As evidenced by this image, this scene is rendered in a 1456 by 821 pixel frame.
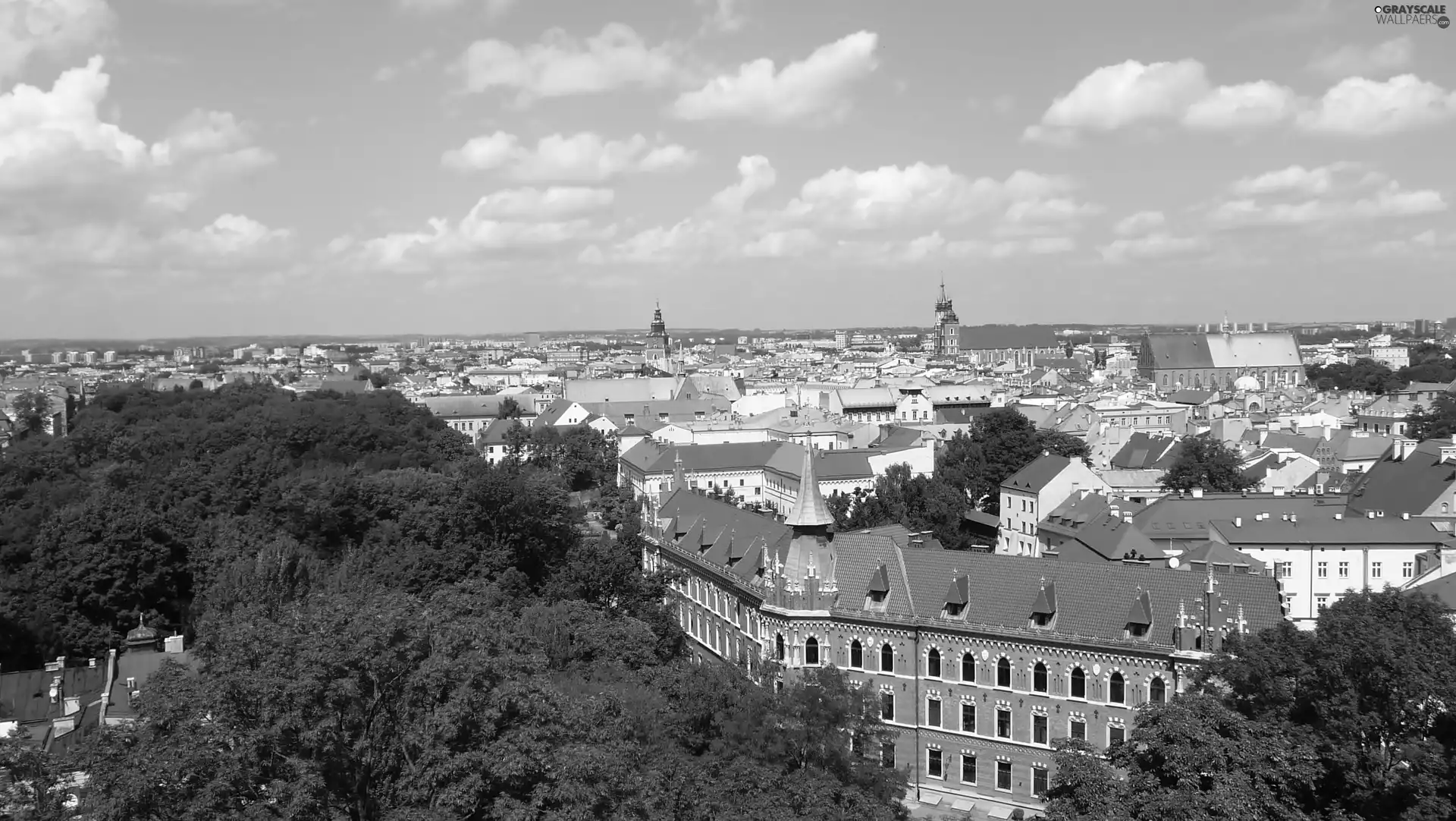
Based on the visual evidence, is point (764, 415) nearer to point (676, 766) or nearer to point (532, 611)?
point (532, 611)

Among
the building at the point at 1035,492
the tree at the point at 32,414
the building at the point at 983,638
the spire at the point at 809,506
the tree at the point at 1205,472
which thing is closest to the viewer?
the building at the point at 983,638

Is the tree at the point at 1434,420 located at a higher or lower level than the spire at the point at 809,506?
lower

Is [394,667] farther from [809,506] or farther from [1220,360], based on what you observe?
[1220,360]

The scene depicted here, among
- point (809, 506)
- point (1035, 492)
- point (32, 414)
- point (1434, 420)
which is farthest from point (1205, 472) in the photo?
point (32, 414)

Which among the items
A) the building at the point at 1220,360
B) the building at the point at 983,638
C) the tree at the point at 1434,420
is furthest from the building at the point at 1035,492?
the building at the point at 1220,360

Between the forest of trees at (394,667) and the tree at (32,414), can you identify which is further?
the tree at (32,414)

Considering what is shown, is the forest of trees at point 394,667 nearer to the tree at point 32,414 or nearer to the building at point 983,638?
the building at point 983,638
